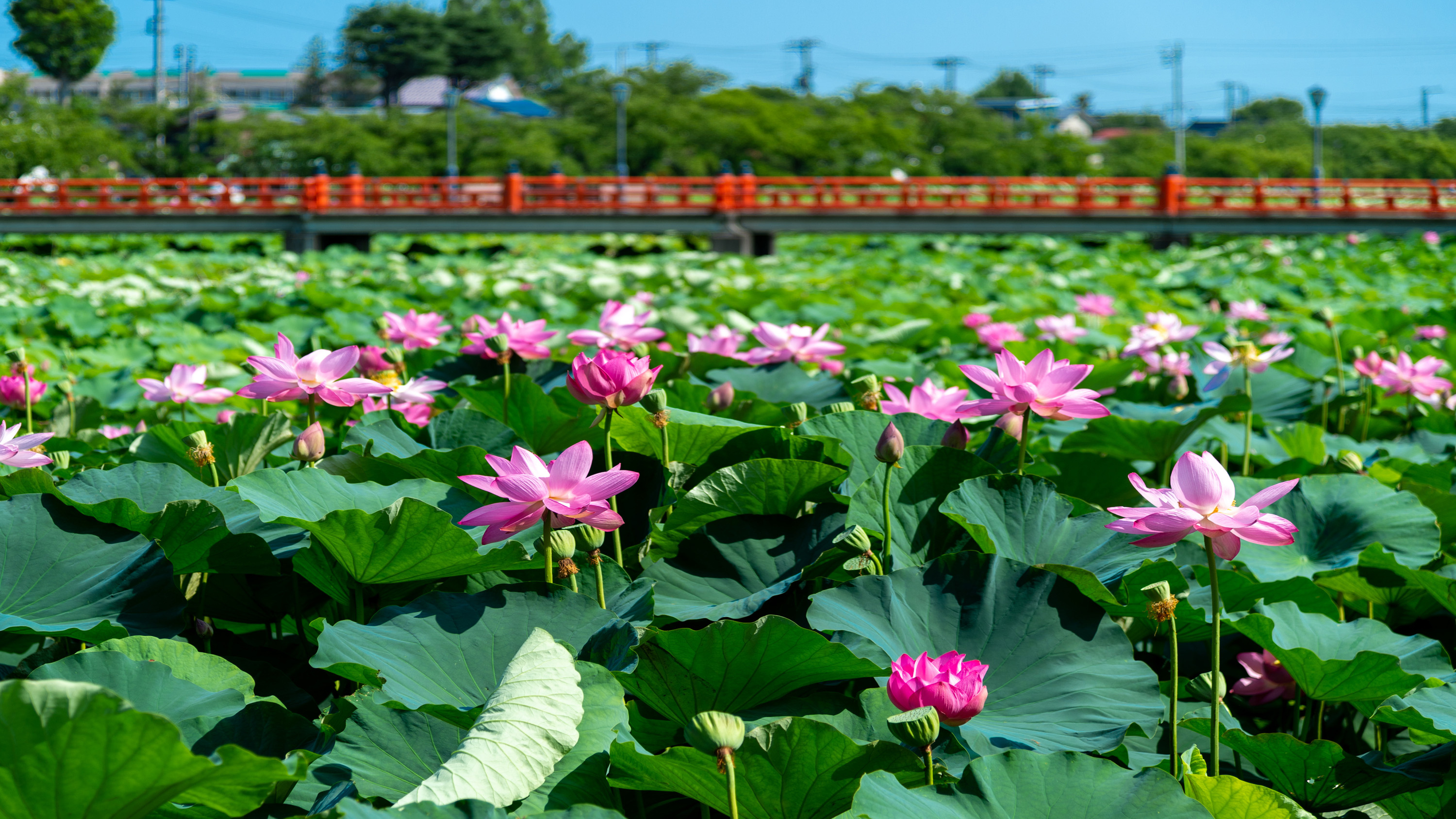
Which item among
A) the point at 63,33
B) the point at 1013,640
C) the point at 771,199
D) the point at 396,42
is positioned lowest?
the point at 1013,640

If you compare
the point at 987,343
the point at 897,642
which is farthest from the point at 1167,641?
the point at 987,343

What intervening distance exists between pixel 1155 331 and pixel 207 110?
158 ft

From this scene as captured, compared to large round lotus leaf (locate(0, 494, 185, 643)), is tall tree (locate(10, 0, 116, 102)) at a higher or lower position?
higher

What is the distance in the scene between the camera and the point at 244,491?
3.27 ft

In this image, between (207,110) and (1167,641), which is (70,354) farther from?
(207,110)

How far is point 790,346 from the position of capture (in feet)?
5.96

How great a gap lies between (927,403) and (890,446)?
16.7 inches

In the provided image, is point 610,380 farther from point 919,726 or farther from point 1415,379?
point 1415,379

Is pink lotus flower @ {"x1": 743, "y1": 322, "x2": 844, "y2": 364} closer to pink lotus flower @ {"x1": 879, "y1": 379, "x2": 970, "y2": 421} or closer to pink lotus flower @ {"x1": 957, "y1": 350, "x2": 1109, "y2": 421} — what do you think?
pink lotus flower @ {"x1": 879, "y1": 379, "x2": 970, "y2": 421}

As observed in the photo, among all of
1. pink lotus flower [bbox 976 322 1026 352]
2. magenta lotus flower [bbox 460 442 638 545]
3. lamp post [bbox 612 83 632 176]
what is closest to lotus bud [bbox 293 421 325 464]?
magenta lotus flower [bbox 460 442 638 545]

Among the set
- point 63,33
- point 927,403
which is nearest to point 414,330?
point 927,403

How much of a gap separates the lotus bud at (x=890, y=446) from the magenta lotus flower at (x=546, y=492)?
28 cm

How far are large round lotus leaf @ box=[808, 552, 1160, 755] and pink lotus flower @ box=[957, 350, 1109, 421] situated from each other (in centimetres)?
Answer: 26

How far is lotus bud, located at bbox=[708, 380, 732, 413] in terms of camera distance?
1.52 meters
